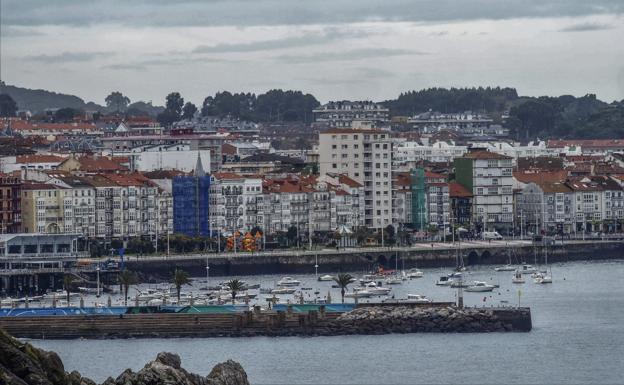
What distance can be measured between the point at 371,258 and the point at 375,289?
1526 cm

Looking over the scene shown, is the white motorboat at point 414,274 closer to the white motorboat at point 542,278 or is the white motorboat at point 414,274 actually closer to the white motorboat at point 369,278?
the white motorboat at point 369,278

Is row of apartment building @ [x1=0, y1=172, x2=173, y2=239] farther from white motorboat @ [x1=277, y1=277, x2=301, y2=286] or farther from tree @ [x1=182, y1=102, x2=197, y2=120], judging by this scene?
tree @ [x1=182, y1=102, x2=197, y2=120]

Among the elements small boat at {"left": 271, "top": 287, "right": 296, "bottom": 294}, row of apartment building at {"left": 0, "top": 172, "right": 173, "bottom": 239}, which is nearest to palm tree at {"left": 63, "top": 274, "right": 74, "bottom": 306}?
small boat at {"left": 271, "top": 287, "right": 296, "bottom": 294}

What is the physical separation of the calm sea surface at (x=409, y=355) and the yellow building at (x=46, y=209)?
27.5 meters

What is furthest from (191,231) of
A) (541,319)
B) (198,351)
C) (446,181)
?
(198,351)


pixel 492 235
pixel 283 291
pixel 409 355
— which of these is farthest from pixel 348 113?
pixel 409 355

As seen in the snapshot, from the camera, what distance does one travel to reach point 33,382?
2278cm

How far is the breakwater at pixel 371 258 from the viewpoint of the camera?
7588cm

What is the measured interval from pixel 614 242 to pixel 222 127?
62.6 meters

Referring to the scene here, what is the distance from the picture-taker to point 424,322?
172 ft

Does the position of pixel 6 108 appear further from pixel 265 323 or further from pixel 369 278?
pixel 265 323

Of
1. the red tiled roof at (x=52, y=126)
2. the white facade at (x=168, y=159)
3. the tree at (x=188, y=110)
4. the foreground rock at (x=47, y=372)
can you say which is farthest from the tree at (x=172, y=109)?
the foreground rock at (x=47, y=372)

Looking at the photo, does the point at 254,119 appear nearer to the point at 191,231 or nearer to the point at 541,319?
the point at 191,231

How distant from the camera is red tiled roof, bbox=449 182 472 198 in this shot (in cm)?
9638
